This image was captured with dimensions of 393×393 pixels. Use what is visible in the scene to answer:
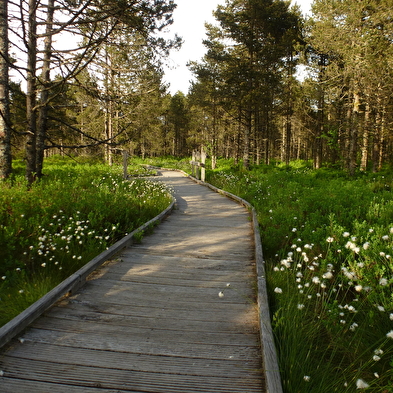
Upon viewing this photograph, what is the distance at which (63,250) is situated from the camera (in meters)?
4.21

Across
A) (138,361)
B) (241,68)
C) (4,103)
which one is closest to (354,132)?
(241,68)

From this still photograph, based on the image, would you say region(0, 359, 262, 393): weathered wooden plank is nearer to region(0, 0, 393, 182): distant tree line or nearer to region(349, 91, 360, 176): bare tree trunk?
region(0, 0, 393, 182): distant tree line

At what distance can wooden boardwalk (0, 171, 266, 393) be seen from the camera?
6.61ft

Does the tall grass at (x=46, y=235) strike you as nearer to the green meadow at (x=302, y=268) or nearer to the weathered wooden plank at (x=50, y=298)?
the green meadow at (x=302, y=268)

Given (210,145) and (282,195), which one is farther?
(210,145)

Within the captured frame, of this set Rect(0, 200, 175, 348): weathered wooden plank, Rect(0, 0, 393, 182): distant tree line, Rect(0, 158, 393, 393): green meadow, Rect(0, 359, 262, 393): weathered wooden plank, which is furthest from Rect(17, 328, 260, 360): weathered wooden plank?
Rect(0, 0, 393, 182): distant tree line

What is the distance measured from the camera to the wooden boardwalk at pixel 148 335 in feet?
6.61

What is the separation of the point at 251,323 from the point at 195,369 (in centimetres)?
85

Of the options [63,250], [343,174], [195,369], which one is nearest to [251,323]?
[195,369]

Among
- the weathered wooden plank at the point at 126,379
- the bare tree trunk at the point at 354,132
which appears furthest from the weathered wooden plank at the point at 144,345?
the bare tree trunk at the point at 354,132

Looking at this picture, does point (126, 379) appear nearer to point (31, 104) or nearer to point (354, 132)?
point (31, 104)

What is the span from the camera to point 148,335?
2553 mm

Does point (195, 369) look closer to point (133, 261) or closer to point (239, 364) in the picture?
point (239, 364)

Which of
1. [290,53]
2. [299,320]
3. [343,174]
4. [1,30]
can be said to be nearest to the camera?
[299,320]
